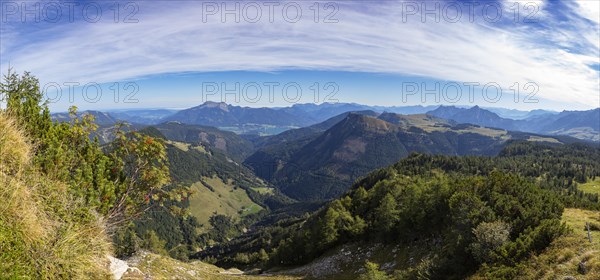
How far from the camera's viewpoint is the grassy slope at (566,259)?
20.7 meters

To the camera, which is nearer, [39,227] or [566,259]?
[39,227]

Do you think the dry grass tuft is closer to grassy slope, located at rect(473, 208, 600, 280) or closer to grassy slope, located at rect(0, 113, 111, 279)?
grassy slope, located at rect(0, 113, 111, 279)

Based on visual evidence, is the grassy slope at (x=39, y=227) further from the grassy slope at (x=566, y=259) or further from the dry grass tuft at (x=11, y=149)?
the grassy slope at (x=566, y=259)

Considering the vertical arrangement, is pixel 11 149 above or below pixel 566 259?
above

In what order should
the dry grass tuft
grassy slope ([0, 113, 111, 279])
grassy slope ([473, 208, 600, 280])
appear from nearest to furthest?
grassy slope ([0, 113, 111, 279])
the dry grass tuft
grassy slope ([473, 208, 600, 280])

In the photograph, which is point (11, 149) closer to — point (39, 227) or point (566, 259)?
point (39, 227)

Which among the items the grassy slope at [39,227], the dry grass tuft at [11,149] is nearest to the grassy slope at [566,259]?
the grassy slope at [39,227]

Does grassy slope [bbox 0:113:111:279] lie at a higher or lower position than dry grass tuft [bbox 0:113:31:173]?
lower

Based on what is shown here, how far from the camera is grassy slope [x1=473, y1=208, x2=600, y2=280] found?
2066 centimetres

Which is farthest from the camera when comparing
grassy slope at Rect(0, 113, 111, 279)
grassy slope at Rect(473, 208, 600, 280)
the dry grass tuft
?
grassy slope at Rect(473, 208, 600, 280)

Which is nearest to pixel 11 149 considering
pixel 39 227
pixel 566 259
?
pixel 39 227

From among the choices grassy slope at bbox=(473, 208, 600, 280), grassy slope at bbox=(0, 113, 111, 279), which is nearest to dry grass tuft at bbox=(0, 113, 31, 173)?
grassy slope at bbox=(0, 113, 111, 279)

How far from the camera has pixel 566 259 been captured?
22.8 meters

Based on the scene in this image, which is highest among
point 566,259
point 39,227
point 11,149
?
point 11,149
